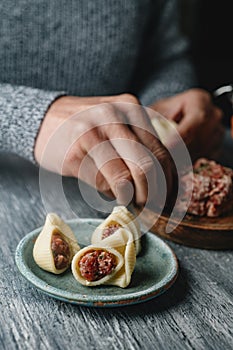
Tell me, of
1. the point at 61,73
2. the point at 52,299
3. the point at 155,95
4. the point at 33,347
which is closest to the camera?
the point at 33,347

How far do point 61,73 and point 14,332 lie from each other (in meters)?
0.86

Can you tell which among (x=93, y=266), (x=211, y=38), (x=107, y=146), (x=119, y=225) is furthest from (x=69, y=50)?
(x=211, y=38)

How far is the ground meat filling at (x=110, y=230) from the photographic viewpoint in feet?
2.81

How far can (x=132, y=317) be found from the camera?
0.72 metres

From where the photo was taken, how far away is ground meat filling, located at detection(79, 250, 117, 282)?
0.76 metres

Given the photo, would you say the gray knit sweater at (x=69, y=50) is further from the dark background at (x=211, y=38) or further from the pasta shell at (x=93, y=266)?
the dark background at (x=211, y=38)

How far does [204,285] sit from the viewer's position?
825 millimetres

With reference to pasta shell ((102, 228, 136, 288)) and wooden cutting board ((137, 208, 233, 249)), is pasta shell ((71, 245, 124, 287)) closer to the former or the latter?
pasta shell ((102, 228, 136, 288))

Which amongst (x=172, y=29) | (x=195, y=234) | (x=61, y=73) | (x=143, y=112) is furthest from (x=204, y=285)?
(x=172, y=29)

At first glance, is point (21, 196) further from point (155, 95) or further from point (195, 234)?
point (155, 95)

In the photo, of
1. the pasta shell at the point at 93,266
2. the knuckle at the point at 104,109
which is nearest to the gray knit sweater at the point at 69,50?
the knuckle at the point at 104,109

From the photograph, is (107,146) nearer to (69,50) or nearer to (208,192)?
(208,192)

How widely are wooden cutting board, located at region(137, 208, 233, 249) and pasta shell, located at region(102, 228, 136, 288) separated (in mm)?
124

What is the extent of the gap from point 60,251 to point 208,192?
1.14 ft
